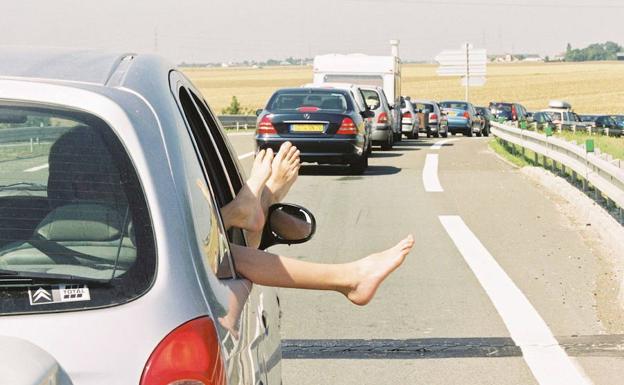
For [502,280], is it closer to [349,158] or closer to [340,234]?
[340,234]

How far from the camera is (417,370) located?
6.83 meters

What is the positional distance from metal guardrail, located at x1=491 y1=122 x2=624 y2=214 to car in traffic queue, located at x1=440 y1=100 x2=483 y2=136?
2743cm

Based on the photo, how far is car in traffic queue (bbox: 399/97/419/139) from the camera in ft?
144

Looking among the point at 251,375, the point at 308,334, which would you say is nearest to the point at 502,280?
the point at 308,334

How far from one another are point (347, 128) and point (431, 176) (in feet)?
5.74

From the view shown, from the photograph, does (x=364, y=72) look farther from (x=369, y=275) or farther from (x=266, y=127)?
(x=369, y=275)

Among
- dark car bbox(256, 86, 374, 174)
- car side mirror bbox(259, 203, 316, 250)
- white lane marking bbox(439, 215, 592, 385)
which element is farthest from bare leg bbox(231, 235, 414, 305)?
dark car bbox(256, 86, 374, 174)

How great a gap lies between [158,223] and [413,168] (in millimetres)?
21457

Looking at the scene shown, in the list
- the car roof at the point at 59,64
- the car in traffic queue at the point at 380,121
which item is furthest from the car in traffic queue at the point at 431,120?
the car roof at the point at 59,64

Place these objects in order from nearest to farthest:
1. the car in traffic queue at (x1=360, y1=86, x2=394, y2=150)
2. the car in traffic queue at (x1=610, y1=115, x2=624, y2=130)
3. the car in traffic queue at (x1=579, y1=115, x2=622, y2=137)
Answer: the car in traffic queue at (x1=360, y1=86, x2=394, y2=150) < the car in traffic queue at (x1=579, y1=115, x2=622, y2=137) < the car in traffic queue at (x1=610, y1=115, x2=624, y2=130)

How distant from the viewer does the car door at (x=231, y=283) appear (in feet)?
9.45

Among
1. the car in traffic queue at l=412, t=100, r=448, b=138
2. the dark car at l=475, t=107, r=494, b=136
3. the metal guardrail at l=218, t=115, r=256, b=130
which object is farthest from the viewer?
the dark car at l=475, t=107, r=494, b=136

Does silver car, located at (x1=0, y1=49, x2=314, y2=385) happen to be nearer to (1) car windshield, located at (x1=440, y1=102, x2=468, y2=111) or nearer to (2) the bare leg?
(2) the bare leg

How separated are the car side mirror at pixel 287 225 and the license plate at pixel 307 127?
691 inches
